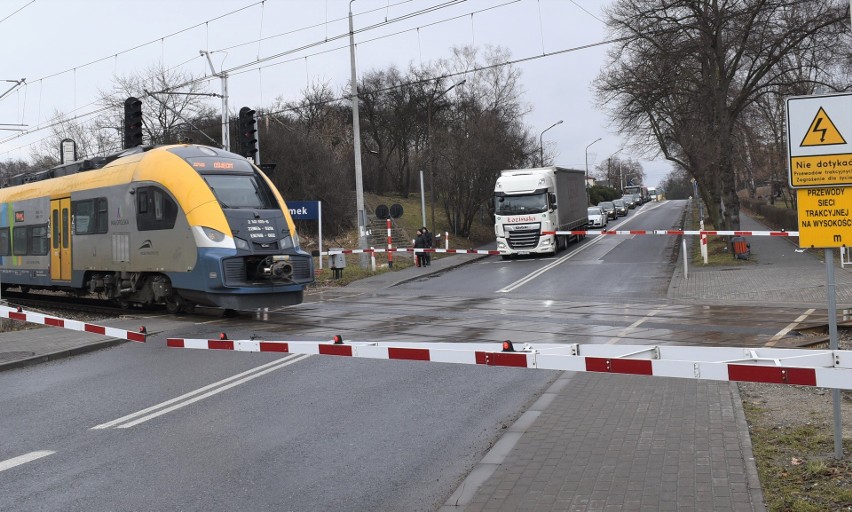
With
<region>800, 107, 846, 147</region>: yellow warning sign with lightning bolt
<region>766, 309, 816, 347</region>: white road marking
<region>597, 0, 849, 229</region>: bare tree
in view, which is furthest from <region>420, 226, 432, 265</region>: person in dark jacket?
<region>800, 107, 846, 147</region>: yellow warning sign with lightning bolt

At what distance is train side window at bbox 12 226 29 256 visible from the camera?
2292cm

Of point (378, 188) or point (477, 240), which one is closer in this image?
point (477, 240)

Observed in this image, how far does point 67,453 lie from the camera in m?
7.10

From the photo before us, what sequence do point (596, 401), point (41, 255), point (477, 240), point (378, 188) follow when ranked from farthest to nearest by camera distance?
point (378, 188) < point (477, 240) < point (41, 255) < point (596, 401)

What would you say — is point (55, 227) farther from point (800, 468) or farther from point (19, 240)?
point (800, 468)

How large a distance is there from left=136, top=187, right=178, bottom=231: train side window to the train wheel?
156cm

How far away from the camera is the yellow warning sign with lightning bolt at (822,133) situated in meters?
5.88

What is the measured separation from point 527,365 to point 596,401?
208 centimetres

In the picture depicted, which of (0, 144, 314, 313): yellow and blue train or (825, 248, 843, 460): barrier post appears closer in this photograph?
(825, 248, 843, 460): barrier post

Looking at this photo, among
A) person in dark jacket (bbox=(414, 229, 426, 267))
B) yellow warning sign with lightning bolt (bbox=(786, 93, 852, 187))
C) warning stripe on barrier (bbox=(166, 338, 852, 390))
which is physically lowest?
warning stripe on barrier (bbox=(166, 338, 852, 390))

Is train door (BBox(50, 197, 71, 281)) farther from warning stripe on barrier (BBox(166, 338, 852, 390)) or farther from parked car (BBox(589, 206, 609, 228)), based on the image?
parked car (BBox(589, 206, 609, 228))

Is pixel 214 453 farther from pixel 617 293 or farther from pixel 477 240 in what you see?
pixel 477 240

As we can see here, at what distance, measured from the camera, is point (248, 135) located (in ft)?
77.4

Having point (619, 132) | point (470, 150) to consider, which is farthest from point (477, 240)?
point (619, 132)
